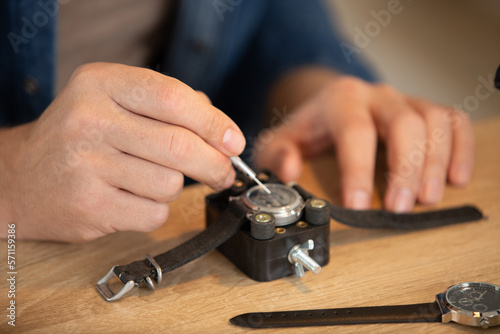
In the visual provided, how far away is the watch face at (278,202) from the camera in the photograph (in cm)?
81

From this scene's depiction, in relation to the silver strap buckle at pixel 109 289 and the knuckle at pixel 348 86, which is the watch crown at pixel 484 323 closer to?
the silver strap buckle at pixel 109 289

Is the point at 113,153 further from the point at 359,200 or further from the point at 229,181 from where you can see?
the point at 359,200

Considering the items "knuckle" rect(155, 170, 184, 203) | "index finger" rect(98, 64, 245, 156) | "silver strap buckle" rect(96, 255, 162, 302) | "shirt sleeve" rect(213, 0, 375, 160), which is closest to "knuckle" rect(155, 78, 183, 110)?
"index finger" rect(98, 64, 245, 156)

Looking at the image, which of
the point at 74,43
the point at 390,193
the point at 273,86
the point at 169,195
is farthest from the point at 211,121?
the point at 273,86

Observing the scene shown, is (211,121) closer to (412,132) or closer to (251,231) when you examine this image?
(251,231)

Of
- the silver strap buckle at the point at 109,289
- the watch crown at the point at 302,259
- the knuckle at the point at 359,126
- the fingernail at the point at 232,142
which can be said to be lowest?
the silver strap buckle at the point at 109,289

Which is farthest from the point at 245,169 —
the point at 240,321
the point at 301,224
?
the point at 240,321

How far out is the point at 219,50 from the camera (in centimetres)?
156

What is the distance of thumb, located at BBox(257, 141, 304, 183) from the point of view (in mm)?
1151

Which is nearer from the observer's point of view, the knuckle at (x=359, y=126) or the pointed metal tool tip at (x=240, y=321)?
the pointed metal tool tip at (x=240, y=321)

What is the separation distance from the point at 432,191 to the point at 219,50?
758 millimetres

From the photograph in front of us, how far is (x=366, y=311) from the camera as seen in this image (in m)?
0.73

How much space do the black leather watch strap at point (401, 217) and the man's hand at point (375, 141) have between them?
0.25ft

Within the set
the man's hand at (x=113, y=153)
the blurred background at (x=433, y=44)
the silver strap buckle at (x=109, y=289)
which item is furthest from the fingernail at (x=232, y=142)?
the blurred background at (x=433, y=44)
